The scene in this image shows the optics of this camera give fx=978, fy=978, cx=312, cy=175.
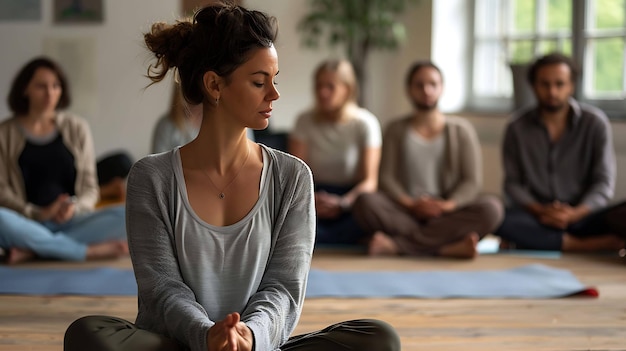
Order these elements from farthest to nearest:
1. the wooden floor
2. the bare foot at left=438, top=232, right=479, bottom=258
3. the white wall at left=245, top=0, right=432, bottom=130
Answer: the white wall at left=245, top=0, right=432, bottom=130, the bare foot at left=438, top=232, right=479, bottom=258, the wooden floor

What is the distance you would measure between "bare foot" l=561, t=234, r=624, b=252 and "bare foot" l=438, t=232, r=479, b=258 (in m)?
0.49

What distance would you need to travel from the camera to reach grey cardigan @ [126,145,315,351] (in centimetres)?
225

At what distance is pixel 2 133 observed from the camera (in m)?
4.65

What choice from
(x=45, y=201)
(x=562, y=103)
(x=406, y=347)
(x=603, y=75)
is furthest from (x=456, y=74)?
(x=406, y=347)

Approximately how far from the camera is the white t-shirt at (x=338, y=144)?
16.9 feet

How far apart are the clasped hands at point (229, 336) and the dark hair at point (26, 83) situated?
2.82 meters

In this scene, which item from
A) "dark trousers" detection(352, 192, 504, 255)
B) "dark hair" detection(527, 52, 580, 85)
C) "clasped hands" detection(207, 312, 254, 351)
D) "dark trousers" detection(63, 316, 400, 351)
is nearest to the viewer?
"clasped hands" detection(207, 312, 254, 351)

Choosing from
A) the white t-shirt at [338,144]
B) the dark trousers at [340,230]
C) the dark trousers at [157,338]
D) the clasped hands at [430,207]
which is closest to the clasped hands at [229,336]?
the dark trousers at [157,338]

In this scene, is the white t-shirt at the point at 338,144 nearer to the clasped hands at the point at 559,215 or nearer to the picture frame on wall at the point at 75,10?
the clasped hands at the point at 559,215

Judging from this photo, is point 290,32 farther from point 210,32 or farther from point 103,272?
point 210,32

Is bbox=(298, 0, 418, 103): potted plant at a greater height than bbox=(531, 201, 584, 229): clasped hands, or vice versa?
bbox=(298, 0, 418, 103): potted plant

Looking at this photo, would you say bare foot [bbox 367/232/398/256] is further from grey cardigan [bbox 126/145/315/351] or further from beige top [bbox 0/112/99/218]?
grey cardigan [bbox 126/145/315/351]

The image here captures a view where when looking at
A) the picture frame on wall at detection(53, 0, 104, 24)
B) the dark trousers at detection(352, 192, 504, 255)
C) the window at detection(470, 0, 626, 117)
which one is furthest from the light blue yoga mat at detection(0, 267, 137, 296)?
the window at detection(470, 0, 626, 117)

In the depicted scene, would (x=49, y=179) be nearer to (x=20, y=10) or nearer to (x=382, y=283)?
(x=382, y=283)
